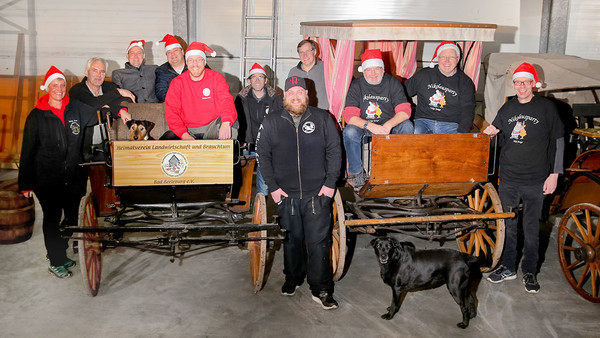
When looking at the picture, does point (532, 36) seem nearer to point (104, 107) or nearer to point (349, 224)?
point (349, 224)

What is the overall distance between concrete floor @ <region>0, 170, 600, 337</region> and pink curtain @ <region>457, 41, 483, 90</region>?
233cm

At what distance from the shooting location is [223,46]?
11094 millimetres

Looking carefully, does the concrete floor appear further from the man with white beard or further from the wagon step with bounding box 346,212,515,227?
the wagon step with bounding box 346,212,515,227

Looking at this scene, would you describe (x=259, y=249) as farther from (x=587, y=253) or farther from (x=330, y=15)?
(x=330, y=15)

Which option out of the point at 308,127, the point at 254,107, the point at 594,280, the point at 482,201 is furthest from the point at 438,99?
the point at 594,280

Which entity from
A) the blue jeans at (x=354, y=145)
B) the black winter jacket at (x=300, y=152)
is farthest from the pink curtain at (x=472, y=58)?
the black winter jacket at (x=300, y=152)

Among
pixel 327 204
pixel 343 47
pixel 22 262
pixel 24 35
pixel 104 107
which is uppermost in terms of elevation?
pixel 24 35

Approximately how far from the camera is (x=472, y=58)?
594 cm

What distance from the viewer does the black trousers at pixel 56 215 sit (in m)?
5.37

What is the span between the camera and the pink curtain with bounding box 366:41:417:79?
7457mm

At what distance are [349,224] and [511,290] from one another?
185cm

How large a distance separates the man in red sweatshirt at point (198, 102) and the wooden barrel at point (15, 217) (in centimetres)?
224

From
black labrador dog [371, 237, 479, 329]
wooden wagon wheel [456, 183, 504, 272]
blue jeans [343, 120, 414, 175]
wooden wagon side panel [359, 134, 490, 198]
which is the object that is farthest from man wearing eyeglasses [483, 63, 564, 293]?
blue jeans [343, 120, 414, 175]

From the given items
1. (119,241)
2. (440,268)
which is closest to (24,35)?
(119,241)
